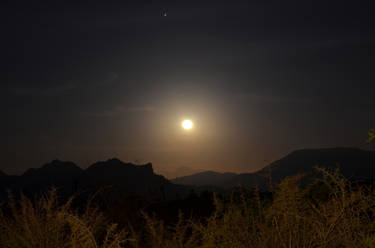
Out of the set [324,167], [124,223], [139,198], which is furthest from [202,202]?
[324,167]

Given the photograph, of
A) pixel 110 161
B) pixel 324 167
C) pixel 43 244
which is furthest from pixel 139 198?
pixel 110 161

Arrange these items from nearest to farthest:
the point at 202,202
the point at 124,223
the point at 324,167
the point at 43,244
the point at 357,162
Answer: the point at 324,167, the point at 43,244, the point at 124,223, the point at 202,202, the point at 357,162

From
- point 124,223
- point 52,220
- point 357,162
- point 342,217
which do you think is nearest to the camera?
point 342,217

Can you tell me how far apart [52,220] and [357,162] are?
648ft

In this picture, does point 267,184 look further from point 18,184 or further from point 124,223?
point 18,184

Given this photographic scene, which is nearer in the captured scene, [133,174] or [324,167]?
[324,167]

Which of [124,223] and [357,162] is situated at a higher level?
[124,223]

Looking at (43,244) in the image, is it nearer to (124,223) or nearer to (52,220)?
(52,220)

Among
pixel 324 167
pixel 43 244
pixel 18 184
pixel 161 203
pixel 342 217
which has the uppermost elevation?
pixel 324 167

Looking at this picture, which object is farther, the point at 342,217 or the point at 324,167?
the point at 324,167

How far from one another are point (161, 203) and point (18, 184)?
197m

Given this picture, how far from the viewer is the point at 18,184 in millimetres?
192250

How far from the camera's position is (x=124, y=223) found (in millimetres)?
11961

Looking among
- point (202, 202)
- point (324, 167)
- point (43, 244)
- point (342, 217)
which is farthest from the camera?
point (202, 202)
